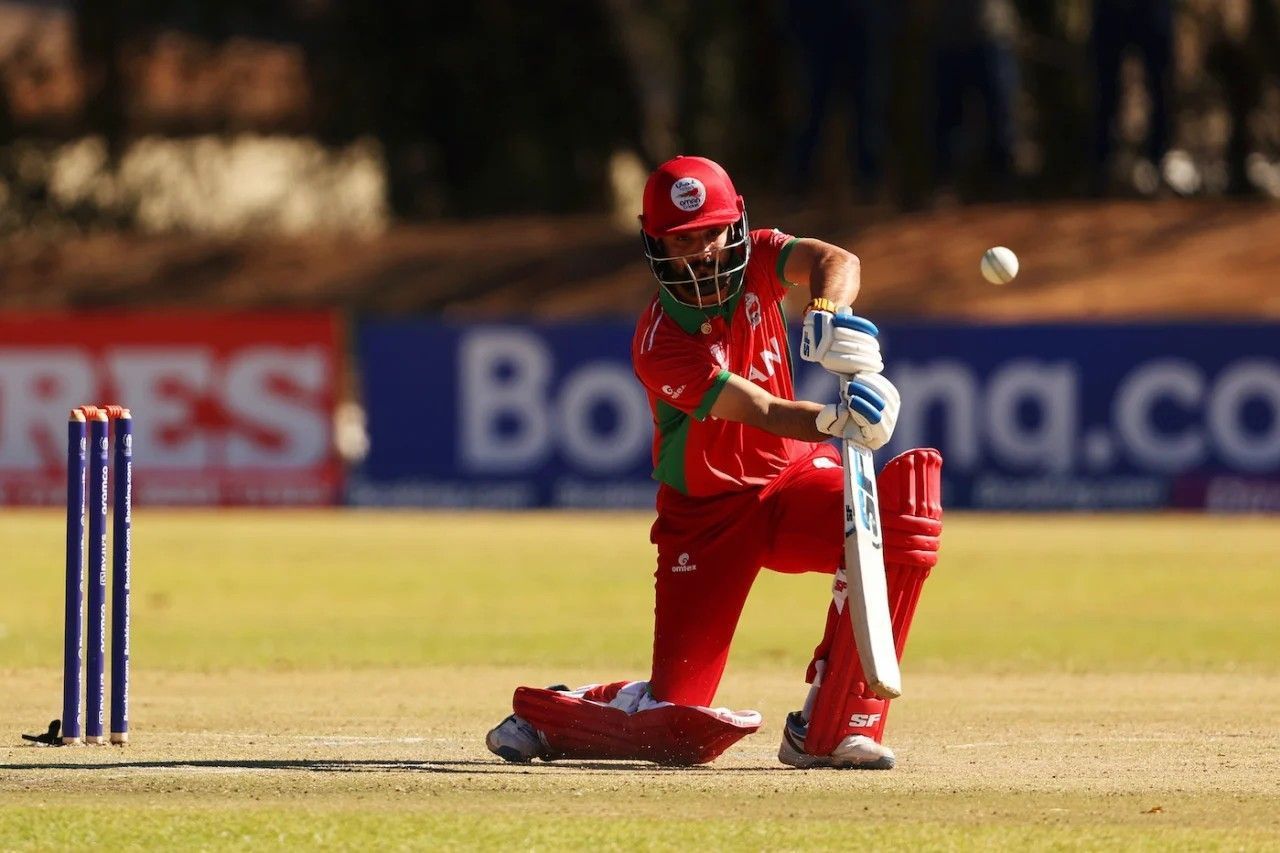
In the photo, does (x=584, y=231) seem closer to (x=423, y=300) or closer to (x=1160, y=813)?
(x=423, y=300)

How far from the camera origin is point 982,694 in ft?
32.1

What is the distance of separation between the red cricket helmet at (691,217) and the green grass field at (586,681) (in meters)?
1.50

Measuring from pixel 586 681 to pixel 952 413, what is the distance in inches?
479

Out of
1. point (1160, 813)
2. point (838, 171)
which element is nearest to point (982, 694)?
point (1160, 813)

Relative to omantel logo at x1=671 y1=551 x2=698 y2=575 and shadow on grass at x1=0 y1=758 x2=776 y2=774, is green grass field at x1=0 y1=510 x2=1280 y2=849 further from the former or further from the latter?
omantel logo at x1=671 y1=551 x2=698 y2=575

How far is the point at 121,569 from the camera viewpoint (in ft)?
24.9

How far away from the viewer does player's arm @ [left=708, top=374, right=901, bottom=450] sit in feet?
22.6

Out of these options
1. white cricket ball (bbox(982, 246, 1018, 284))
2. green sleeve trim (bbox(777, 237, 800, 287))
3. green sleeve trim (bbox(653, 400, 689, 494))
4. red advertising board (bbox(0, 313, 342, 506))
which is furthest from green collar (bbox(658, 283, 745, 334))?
red advertising board (bbox(0, 313, 342, 506))

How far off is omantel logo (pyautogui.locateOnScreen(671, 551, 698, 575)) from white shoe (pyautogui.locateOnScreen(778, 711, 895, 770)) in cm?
55

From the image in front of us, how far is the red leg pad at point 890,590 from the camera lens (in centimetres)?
714

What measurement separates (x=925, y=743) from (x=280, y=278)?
25701mm

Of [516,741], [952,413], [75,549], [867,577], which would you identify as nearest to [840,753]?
[867,577]

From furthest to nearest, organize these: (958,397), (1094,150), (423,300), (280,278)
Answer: (280,278) → (423,300) → (1094,150) → (958,397)

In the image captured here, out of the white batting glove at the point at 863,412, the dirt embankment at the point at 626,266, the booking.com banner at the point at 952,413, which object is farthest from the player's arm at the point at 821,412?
the dirt embankment at the point at 626,266
